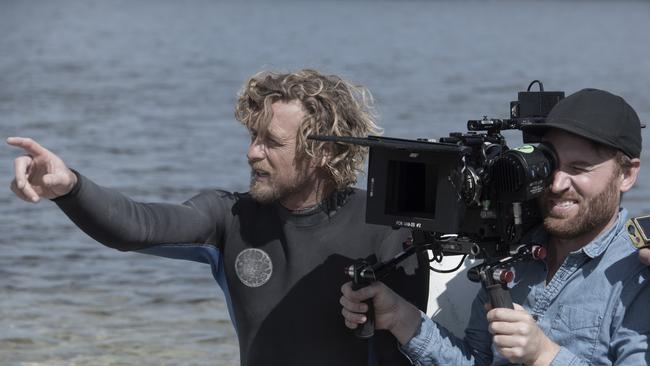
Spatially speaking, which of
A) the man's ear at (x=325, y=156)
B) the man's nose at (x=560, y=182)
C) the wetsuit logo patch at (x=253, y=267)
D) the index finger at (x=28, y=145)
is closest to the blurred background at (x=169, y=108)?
the man's ear at (x=325, y=156)

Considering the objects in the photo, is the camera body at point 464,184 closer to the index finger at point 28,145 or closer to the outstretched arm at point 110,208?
the outstretched arm at point 110,208

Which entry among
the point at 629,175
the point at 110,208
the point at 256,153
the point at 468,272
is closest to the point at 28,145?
the point at 110,208

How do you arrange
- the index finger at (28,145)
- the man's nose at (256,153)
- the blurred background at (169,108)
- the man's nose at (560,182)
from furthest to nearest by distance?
the blurred background at (169,108) < the man's nose at (256,153) < the man's nose at (560,182) < the index finger at (28,145)

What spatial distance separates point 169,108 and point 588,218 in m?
17.3

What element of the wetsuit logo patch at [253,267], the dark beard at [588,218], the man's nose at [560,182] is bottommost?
the wetsuit logo patch at [253,267]

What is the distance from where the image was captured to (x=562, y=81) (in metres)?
26.1

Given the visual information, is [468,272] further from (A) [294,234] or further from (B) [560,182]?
(A) [294,234]

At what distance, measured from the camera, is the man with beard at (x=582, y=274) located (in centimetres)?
356

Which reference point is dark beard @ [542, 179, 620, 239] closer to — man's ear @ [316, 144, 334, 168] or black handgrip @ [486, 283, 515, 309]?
black handgrip @ [486, 283, 515, 309]

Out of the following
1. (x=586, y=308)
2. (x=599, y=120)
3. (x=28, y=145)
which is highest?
(x=599, y=120)

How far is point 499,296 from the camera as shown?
3555mm

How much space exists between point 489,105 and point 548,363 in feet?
58.0

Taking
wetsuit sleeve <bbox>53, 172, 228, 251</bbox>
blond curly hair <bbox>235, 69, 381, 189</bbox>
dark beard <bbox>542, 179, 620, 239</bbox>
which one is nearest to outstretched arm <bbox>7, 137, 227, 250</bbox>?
wetsuit sleeve <bbox>53, 172, 228, 251</bbox>

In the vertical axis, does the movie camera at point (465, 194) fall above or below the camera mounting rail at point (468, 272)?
above
